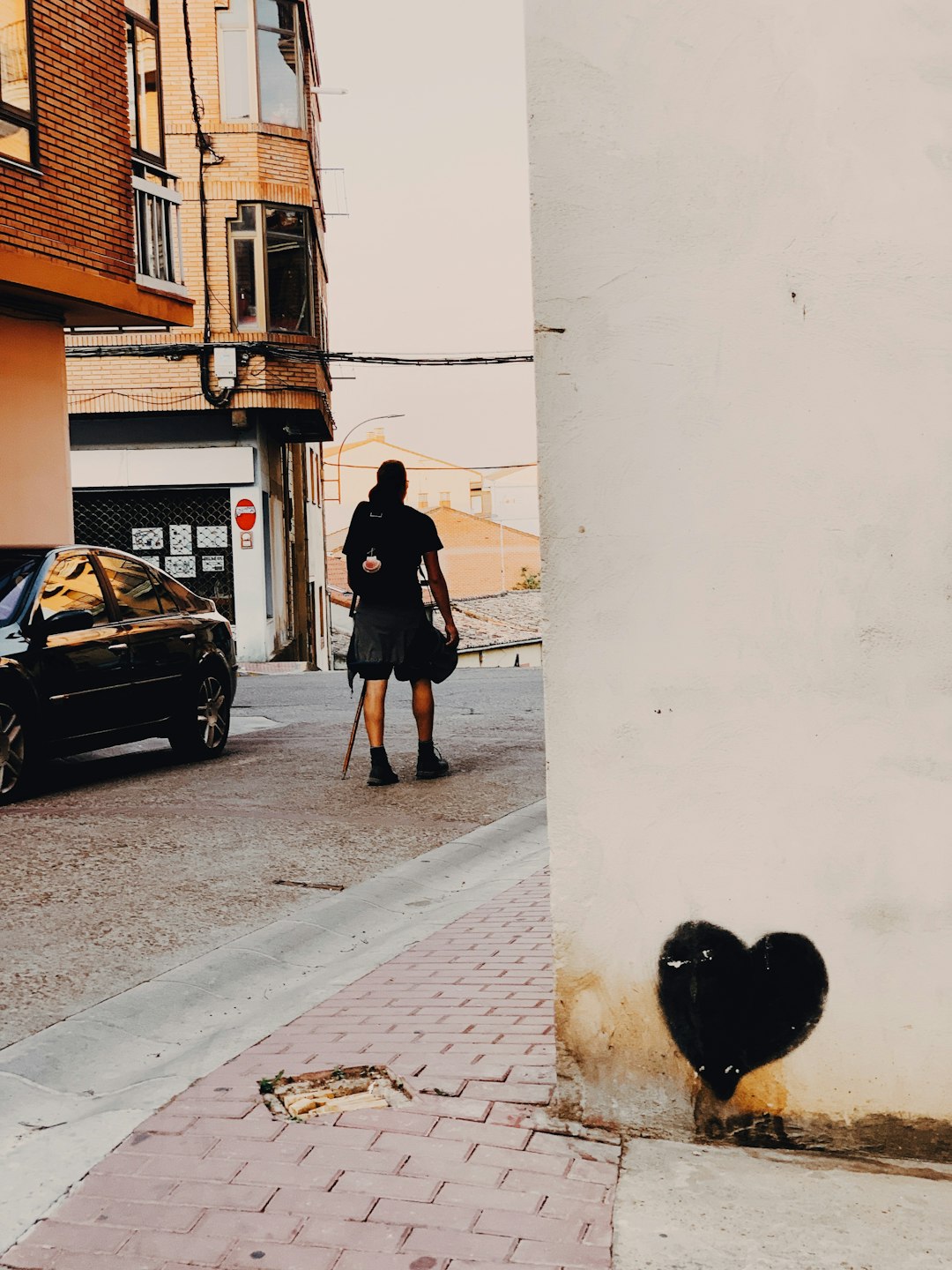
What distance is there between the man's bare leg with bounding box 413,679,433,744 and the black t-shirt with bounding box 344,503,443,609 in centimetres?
57

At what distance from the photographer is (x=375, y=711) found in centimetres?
917

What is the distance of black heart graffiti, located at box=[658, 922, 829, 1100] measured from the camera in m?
3.29

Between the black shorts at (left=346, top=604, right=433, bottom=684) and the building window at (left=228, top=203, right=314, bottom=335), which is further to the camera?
the building window at (left=228, top=203, right=314, bottom=335)

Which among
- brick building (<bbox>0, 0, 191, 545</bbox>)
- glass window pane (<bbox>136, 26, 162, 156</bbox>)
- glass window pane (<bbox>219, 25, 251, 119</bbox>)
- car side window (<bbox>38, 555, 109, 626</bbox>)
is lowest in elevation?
car side window (<bbox>38, 555, 109, 626</bbox>)

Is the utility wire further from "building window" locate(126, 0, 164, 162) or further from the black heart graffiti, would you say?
the black heart graffiti

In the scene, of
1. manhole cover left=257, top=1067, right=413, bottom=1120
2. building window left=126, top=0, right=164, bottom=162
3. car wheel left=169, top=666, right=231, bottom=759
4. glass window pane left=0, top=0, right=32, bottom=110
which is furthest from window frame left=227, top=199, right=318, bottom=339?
manhole cover left=257, top=1067, right=413, bottom=1120

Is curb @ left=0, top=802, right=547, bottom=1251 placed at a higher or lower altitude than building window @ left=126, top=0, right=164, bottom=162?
lower

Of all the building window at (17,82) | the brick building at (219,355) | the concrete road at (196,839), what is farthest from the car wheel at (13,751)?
the brick building at (219,355)

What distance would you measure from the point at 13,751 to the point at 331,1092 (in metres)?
5.94

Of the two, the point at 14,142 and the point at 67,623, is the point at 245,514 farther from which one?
the point at 67,623

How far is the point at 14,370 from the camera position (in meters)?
14.6

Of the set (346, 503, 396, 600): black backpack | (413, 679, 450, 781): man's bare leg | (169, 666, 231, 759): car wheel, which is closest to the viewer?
(346, 503, 396, 600): black backpack

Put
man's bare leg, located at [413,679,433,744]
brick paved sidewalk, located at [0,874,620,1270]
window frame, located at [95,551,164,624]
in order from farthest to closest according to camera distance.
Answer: window frame, located at [95,551,164,624]
man's bare leg, located at [413,679,433,744]
brick paved sidewalk, located at [0,874,620,1270]

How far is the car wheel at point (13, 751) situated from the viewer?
29.1ft
